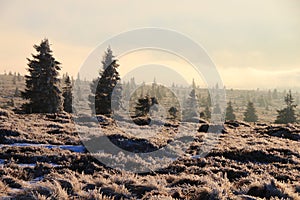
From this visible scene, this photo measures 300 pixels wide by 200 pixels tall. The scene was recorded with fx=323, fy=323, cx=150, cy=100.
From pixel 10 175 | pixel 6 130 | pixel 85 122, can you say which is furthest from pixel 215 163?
pixel 85 122

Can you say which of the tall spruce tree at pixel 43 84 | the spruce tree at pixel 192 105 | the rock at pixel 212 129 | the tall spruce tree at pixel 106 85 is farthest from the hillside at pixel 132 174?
the spruce tree at pixel 192 105

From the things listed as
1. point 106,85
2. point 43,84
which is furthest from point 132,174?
point 106,85

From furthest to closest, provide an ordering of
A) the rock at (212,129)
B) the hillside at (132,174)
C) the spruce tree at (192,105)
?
the spruce tree at (192,105) < the rock at (212,129) < the hillside at (132,174)

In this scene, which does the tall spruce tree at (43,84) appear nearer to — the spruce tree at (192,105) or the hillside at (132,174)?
the hillside at (132,174)

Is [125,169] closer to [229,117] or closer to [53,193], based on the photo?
[53,193]

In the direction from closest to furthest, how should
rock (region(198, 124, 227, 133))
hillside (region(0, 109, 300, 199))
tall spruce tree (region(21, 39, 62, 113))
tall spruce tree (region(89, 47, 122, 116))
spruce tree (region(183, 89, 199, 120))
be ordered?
hillside (region(0, 109, 300, 199))
rock (region(198, 124, 227, 133))
tall spruce tree (region(21, 39, 62, 113))
tall spruce tree (region(89, 47, 122, 116))
spruce tree (region(183, 89, 199, 120))

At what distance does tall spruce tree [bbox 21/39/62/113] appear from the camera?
1495 inches

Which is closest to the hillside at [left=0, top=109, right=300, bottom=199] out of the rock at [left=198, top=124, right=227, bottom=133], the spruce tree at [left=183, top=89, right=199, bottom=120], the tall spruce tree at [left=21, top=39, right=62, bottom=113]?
the rock at [left=198, top=124, right=227, bottom=133]

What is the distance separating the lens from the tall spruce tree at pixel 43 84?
3797 cm

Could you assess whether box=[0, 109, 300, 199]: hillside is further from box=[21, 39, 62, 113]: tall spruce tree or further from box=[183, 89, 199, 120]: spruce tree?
box=[183, 89, 199, 120]: spruce tree

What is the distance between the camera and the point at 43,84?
38.2 meters

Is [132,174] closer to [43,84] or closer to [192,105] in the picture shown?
[43,84]

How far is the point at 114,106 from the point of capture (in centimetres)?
4947

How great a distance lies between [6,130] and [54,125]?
505cm
